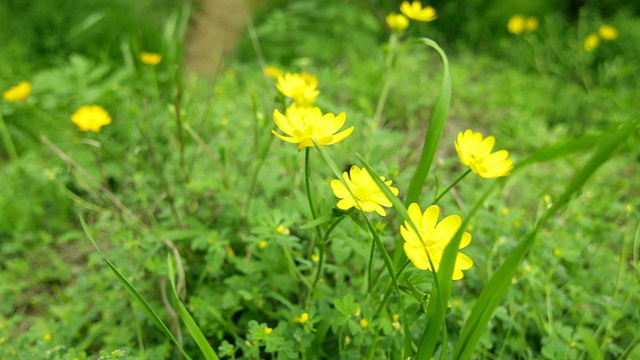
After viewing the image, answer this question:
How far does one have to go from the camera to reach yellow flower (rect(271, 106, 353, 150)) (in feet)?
2.70

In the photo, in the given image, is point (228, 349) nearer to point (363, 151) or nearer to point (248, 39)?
point (363, 151)

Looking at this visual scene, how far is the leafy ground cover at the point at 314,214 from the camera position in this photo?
980 millimetres

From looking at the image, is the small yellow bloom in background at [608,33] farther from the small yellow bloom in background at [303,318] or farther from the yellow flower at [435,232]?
the small yellow bloom in background at [303,318]

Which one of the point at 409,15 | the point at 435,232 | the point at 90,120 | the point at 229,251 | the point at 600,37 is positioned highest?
the point at 409,15

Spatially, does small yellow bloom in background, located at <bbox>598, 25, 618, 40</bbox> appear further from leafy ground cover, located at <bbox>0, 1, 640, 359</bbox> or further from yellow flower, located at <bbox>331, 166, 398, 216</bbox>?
yellow flower, located at <bbox>331, 166, 398, 216</bbox>

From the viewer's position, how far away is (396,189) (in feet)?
2.94

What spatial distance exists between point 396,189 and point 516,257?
25 cm

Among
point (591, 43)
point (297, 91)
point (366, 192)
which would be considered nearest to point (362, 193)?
point (366, 192)

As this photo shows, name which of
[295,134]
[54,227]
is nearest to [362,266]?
[295,134]

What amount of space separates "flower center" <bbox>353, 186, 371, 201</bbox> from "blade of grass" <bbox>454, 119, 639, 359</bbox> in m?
0.26

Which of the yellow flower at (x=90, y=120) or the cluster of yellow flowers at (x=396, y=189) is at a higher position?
the cluster of yellow flowers at (x=396, y=189)

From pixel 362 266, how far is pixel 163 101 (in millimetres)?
1417

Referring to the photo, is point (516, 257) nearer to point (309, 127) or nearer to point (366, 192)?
point (366, 192)

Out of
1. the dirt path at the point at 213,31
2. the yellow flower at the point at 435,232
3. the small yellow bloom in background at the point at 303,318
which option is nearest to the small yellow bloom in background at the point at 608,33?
the dirt path at the point at 213,31
